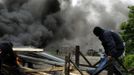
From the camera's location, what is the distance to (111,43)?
11430 mm

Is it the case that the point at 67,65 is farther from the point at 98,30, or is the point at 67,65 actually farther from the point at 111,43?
the point at 111,43

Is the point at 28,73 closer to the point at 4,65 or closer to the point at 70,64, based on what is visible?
the point at 4,65

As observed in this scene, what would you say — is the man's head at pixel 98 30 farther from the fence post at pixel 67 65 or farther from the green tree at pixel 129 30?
the green tree at pixel 129 30

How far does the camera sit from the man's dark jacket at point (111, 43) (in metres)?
11.4

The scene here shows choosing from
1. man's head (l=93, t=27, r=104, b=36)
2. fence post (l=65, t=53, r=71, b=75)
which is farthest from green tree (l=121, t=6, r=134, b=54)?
man's head (l=93, t=27, r=104, b=36)

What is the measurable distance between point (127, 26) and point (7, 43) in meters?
28.8

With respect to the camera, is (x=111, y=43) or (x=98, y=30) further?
(x=98, y=30)

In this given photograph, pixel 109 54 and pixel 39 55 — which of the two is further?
pixel 39 55

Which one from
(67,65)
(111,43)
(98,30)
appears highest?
(98,30)

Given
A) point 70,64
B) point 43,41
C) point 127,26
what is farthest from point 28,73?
point 43,41

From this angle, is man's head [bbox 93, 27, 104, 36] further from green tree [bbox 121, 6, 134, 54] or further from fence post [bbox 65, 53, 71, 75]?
green tree [bbox 121, 6, 134, 54]

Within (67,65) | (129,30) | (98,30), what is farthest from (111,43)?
(129,30)

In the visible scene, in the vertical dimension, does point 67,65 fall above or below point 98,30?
below

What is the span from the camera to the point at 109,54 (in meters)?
11.5
